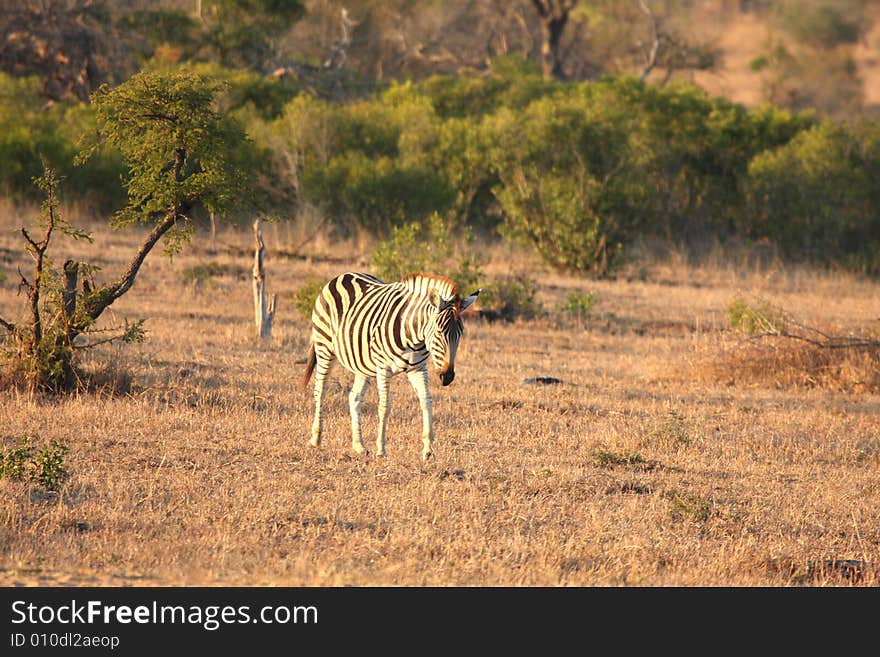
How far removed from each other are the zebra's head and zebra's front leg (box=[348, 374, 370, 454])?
1.16 meters

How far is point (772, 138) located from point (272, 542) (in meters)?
25.2

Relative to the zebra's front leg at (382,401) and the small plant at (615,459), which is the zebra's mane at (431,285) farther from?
the small plant at (615,459)

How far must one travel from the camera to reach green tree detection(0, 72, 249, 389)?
32.4 ft

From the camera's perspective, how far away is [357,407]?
8547mm

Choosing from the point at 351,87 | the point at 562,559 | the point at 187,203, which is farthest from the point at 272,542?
the point at 351,87

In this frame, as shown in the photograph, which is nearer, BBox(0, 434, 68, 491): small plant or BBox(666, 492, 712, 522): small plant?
BBox(0, 434, 68, 491): small plant

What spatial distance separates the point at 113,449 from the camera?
856 cm

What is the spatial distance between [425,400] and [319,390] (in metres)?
1.29

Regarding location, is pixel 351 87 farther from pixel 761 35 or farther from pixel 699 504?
pixel 761 35

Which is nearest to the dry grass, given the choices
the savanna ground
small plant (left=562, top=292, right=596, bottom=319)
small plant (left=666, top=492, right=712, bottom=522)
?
the savanna ground

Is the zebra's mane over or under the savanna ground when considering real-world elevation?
over

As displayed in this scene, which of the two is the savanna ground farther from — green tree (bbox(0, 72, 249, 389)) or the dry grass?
green tree (bbox(0, 72, 249, 389))

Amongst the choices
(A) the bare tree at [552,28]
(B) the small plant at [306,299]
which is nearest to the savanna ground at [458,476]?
(B) the small plant at [306,299]

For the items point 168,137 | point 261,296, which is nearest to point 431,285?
point 168,137
